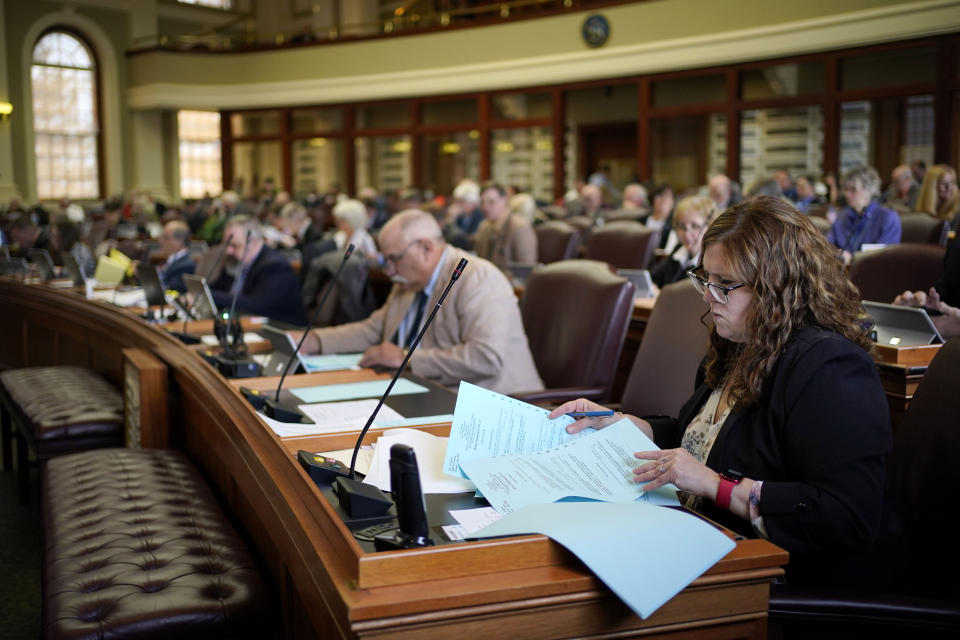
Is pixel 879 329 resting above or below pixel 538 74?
below

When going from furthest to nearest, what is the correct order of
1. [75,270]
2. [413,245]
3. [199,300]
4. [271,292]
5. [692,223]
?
[75,270] < [271,292] < [692,223] < [199,300] < [413,245]

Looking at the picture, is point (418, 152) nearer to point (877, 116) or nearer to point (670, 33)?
point (670, 33)

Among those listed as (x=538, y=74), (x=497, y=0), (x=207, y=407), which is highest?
(x=497, y=0)

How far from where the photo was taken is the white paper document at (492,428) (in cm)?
154

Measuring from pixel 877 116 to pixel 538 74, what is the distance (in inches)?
171

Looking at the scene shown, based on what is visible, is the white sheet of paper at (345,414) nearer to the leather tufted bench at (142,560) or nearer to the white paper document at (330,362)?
the leather tufted bench at (142,560)

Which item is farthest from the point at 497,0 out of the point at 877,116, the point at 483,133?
the point at 877,116

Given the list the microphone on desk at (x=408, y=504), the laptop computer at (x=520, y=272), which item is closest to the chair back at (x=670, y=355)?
the microphone on desk at (x=408, y=504)

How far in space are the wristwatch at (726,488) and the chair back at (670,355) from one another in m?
0.97

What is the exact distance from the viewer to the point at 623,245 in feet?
19.7

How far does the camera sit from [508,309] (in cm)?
311

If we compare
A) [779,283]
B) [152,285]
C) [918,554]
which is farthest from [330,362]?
[918,554]

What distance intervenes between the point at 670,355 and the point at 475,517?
129cm

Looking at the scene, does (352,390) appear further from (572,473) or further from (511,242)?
(511,242)
